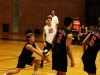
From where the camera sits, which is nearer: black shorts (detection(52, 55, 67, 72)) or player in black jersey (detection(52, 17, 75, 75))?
player in black jersey (detection(52, 17, 75, 75))

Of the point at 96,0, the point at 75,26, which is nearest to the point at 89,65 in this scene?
the point at 75,26

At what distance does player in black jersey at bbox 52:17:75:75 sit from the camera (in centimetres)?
638

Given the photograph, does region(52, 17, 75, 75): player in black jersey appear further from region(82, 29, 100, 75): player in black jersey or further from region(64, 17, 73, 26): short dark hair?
region(82, 29, 100, 75): player in black jersey

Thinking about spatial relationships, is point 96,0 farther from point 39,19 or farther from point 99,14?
point 39,19

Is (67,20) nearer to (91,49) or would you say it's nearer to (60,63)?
(91,49)

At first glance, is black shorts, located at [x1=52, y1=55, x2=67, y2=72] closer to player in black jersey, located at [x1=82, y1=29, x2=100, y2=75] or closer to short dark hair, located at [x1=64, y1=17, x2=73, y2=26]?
player in black jersey, located at [x1=82, y1=29, x2=100, y2=75]

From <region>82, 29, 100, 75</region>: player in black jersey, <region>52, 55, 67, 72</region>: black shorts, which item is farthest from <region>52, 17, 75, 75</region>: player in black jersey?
<region>82, 29, 100, 75</region>: player in black jersey

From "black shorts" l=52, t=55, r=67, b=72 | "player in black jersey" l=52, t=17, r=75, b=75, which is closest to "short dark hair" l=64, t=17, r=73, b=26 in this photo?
"player in black jersey" l=52, t=17, r=75, b=75

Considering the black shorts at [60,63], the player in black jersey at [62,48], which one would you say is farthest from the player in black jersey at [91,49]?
the black shorts at [60,63]

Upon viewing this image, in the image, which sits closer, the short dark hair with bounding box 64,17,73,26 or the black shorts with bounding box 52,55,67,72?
the short dark hair with bounding box 64,17,73,26

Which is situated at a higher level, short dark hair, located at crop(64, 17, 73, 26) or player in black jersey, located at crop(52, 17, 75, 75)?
short dark hair, located at crop(64, 17, 73, 26)

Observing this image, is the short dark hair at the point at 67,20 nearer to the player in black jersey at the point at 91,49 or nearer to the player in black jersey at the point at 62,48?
the player in black jersey at the point at 62,48

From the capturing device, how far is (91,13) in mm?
25062

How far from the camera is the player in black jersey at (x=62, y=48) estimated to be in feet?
20.9
